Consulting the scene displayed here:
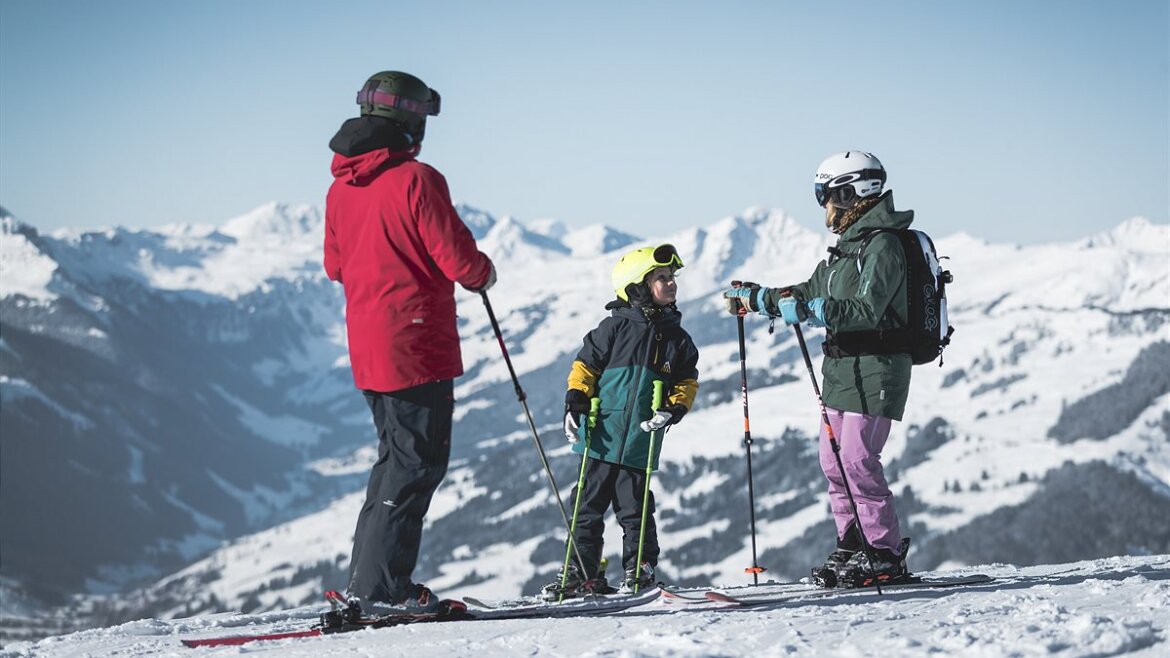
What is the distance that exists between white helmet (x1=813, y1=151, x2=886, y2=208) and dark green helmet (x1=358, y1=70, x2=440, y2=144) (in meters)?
3.18

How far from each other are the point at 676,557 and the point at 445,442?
524 ft

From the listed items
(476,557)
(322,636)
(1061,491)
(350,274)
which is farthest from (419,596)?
(476,557)

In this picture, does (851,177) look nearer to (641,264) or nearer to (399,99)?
(641,264)

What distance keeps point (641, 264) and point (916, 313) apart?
7.23ft

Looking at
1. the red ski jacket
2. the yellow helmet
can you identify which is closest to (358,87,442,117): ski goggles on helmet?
the red ski jacket

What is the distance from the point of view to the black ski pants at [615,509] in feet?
30.2

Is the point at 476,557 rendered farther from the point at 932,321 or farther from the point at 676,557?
the point at 932,321

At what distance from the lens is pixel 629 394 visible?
933 cm

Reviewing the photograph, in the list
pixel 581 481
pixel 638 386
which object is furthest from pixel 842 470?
pixel 581 481

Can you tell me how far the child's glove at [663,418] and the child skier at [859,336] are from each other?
1.00 metres

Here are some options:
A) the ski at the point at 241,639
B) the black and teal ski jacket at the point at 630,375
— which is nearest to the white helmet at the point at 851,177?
the black and teal ski jacket at the point at 630,375

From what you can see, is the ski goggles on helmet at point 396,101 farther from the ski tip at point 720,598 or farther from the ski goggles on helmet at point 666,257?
the ski tip at point 720,598

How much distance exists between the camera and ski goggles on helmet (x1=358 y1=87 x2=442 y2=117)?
23.7 ft

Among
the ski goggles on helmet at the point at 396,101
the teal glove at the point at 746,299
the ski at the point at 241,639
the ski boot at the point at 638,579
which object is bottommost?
the ski at the point at 241,639
